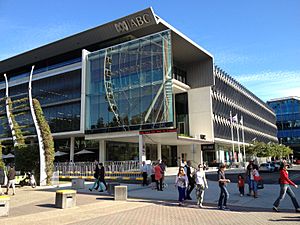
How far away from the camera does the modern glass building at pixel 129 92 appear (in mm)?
33875

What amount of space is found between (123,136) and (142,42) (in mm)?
11288

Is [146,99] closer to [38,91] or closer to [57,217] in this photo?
[38,91]

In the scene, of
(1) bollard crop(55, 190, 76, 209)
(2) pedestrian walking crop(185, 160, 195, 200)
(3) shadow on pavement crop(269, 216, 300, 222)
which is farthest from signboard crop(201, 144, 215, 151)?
(3) shadow on pavement crop(269, 216, 300, 222)

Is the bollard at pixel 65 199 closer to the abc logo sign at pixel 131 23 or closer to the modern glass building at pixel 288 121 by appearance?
the abc logo sign at pixel 131 23

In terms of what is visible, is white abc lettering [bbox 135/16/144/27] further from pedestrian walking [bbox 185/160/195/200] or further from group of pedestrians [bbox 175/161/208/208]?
group of pedestrians [bbox 175/161/208/208]

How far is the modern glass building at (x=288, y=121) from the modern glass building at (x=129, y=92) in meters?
57.1

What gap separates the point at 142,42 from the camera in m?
35.1

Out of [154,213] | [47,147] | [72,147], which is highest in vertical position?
[72,147]

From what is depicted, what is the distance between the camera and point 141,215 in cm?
1011

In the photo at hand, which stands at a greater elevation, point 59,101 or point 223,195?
point 59,101

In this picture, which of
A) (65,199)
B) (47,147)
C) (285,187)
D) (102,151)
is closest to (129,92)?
(102,151)

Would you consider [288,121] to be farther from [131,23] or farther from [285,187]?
[285,187]

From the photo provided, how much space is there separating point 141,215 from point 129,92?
26.1 meters

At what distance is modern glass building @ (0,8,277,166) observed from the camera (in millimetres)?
33875
